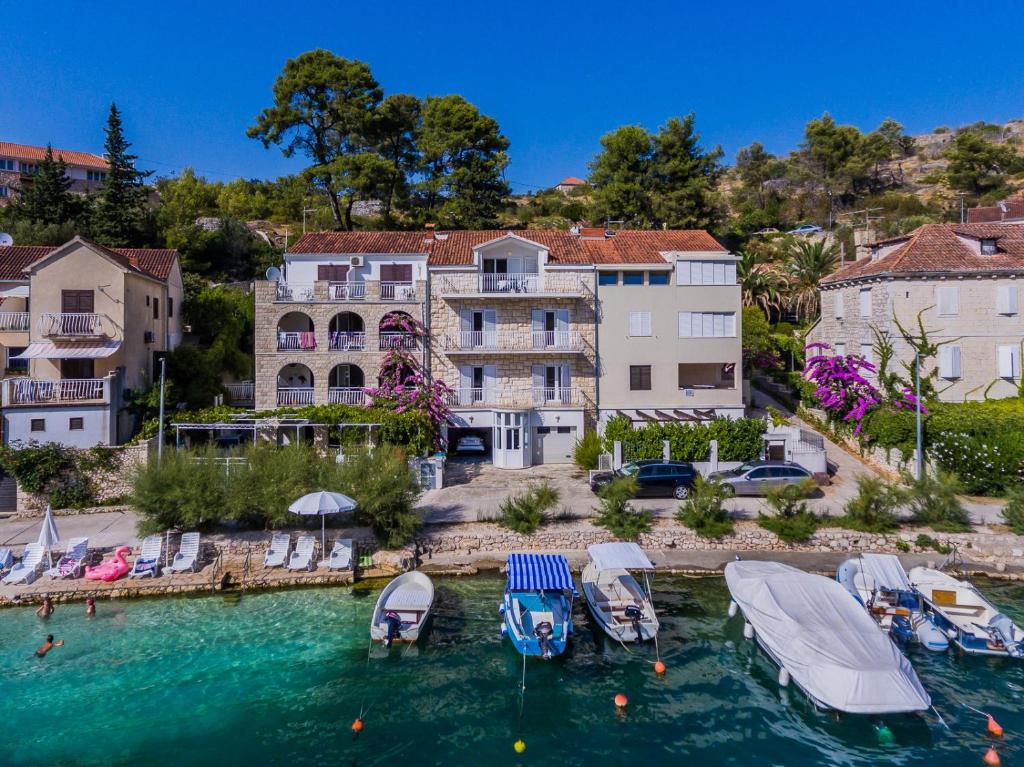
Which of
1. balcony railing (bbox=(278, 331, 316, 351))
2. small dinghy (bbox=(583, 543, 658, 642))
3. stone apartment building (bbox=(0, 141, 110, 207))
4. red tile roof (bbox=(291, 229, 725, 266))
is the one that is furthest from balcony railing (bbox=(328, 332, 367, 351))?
stone apartment building (bbox=(0, 141, 110, 207))

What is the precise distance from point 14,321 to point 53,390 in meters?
5.97

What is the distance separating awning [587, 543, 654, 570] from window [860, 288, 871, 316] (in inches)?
821

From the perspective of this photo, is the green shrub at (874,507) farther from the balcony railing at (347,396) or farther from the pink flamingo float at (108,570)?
the pink flamingo float at (108,570)

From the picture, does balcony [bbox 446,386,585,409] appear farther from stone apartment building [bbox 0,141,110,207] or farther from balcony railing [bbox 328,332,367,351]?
stone apartment building [bbox 0,141,110,207]

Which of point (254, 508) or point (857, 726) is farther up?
point (254, 508)

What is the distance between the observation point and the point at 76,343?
87.9 ft

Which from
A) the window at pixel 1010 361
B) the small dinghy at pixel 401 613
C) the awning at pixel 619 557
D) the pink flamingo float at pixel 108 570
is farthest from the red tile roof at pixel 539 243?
the small dinghy at pixel 401 613

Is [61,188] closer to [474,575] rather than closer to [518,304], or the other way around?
[518,304]

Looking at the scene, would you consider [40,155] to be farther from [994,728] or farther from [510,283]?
[994,728]

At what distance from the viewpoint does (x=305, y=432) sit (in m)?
28.8

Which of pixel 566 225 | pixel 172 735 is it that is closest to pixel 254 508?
pixel 172 735

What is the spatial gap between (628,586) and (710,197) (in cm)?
4347

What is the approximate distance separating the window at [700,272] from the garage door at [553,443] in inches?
373

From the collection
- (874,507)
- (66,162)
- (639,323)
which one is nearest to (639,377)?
(639,323)
